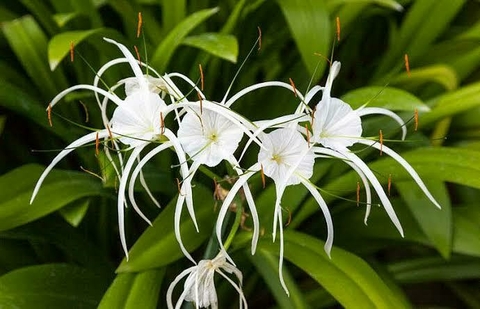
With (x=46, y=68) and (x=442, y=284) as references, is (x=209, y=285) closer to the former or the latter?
(x=46, y=68)

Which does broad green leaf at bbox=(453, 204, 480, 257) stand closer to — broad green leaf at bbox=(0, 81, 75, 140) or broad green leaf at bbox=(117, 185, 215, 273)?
Answer: broad green leaf at bbox=(117, 185, 215, 273)

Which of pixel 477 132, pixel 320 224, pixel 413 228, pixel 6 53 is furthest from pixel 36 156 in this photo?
pixel 477 132

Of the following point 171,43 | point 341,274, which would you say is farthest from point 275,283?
point 171,43

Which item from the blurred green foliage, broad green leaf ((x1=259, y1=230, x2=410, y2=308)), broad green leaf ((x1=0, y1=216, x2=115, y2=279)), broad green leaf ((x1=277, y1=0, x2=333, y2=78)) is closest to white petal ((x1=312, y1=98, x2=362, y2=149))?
the blurred green foliage

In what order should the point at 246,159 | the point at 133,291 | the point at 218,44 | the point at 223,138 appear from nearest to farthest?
the point at 223,138, the point at 133,291, the point at 218,44, the point at 246,159

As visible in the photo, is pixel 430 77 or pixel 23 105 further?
pixel 430 77

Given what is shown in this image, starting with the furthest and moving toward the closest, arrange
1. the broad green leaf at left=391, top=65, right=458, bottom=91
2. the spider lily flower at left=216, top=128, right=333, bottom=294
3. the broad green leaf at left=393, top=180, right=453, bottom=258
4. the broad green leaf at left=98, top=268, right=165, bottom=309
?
the broad green leaf at left=391, top=65, right=458, bottom=91 < the broad green leaf at left=393, top=180, right=453, bottom=258 < the broad green leaf at left=98, top=268, right=165, bottom=309 < the spider lily flower at left=216, top=128, right=333, bottom=294

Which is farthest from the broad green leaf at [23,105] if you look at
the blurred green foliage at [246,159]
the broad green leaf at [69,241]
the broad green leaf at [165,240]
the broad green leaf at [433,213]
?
the broad green leaf at [433,213]

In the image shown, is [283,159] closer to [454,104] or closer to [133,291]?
[133,291]
